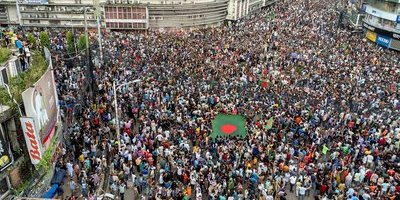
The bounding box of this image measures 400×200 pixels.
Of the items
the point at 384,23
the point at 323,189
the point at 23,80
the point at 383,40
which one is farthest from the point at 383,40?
the point at 23,80

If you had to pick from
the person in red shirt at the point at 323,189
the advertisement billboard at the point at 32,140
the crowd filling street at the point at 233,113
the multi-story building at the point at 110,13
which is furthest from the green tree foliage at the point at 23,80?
→ the multi-story building at the point at 110,13

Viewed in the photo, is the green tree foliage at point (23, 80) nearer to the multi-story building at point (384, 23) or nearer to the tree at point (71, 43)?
the tree at point (71, 43)

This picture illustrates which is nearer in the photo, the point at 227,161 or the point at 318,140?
the point at 227,161

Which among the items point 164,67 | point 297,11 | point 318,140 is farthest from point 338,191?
point 297,11

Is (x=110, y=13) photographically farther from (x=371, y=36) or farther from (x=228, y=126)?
(x=371, y=36)

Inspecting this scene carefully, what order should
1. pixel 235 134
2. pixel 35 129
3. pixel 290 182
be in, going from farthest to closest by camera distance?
1. pixel 235 134
2. pixel 290 182
3. pixel 35 129

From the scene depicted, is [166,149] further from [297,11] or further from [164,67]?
[297,11]

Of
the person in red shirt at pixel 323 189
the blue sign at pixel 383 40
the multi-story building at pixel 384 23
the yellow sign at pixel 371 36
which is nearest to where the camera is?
the person in red shirt at pixel 323 189
